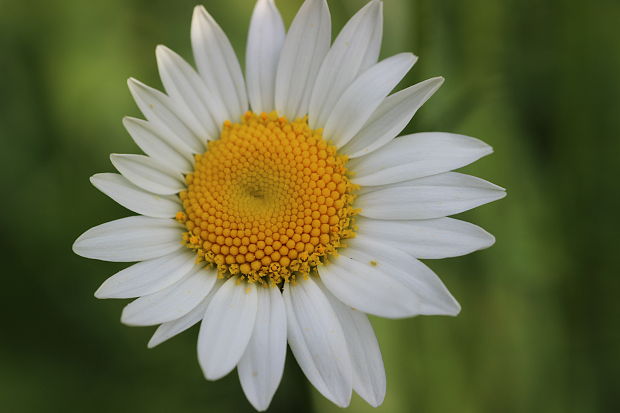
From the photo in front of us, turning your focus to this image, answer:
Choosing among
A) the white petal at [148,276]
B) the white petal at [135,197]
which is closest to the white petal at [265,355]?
the white petal at [148,276]

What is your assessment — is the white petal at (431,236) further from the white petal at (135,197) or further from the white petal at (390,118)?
the white petal at (135,197)

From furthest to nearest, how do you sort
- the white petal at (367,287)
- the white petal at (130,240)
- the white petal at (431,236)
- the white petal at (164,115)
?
the white petal at (164,115) → the white petal at (130,240) → the white petal at (431,236) → the white petal at (367,287)

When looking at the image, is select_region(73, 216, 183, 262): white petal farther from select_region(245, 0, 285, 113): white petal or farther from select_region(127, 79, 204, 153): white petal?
select_region(245, 0, 285, 113): white petal

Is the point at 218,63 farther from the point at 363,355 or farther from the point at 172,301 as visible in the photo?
the point at 363,355

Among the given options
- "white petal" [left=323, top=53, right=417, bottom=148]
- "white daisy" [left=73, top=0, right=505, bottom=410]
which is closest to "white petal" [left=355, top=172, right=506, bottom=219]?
"white daisy" [left=73, top=0, right=505, bottom=410]

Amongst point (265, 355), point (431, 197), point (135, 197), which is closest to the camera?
point (265, 355)

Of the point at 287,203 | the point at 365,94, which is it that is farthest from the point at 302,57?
the point at 287,203
